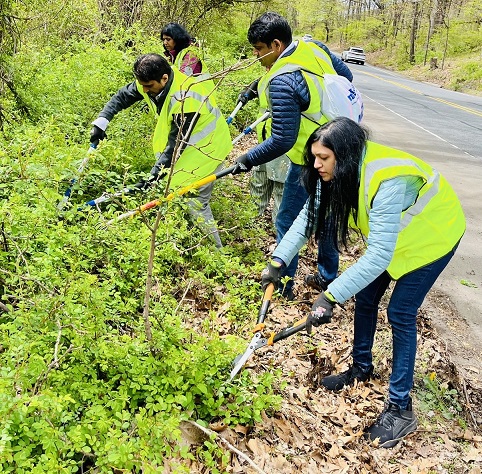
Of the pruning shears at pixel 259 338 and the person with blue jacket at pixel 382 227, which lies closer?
the person with blue jacket at pixel 382 227

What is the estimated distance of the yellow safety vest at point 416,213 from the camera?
9.23 feet

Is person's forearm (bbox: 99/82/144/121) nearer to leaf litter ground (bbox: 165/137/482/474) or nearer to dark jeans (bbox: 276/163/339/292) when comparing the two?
dark jeans (bbox: 276/163/339/292)

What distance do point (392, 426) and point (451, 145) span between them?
1012cm

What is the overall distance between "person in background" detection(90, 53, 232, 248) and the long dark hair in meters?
0.95

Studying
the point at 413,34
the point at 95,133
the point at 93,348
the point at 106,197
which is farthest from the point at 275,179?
the point at 413,34

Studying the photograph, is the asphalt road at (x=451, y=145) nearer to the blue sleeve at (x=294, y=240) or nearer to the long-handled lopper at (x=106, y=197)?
the blue sleeve at (x=294, y=240)

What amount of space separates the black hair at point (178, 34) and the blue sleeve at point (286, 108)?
113 inches

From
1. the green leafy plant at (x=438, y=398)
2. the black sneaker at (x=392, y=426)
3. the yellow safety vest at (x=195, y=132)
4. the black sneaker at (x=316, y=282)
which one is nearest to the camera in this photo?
the black sneaker at (x=392, y=426)

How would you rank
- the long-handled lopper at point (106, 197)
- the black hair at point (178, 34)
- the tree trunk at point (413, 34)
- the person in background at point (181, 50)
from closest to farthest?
1. the long-handled lopper at point (106, 197)
2. the person in background at point (181, 50)
3. the black hair at point (178, 34)
4. the tree trunk at point (413, 34)

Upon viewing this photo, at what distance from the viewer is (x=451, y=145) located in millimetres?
12125

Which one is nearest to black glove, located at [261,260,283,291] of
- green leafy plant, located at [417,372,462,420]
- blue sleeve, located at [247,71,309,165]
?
blue sleeve, located at [247,71,309,165]

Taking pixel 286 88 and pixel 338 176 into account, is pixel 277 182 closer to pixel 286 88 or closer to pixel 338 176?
pixel 286 88

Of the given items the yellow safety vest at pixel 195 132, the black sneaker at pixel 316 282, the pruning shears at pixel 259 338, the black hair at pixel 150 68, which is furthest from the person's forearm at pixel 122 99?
the pruning shears at pixel 259 338

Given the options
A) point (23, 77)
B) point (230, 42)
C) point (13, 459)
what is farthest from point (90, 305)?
point (230, 42)
